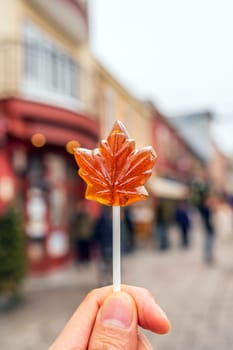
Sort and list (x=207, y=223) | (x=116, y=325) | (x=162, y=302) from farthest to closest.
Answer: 1. (x=207, y=223)
2. (x=162, y=302)
3. (x=116, y=325)

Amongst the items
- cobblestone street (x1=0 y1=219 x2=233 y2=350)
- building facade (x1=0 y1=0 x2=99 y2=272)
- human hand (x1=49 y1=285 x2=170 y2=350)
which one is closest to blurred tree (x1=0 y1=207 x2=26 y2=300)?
cobblestone street (x1=0 y1=219 x2=233 y2=350)

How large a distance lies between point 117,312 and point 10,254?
4671 millimetres

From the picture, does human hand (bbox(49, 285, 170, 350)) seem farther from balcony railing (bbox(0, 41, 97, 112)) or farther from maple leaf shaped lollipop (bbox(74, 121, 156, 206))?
balcony railing (bbox(0, 41, 97, 112))

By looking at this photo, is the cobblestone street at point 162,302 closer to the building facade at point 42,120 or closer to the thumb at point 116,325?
the building facade at point 42,120

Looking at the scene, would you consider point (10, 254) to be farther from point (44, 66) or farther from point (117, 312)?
point (117, 312)

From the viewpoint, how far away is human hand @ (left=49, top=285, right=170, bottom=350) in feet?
3.73

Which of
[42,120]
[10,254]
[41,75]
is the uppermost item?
[41,75]

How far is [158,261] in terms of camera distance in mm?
9477

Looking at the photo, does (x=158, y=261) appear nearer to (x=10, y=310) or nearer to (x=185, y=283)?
(x=185, y=283)

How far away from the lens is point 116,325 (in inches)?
45.4

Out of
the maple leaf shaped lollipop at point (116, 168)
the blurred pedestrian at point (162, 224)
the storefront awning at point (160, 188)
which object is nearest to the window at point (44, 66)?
the blurred pedestrian at point (162, 224)

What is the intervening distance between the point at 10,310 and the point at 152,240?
293 inches

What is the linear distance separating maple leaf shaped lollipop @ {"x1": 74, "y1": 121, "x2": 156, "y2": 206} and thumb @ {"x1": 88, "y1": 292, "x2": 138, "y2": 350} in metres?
0.34

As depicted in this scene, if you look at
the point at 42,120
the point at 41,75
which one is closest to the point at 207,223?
the point at 42,120
